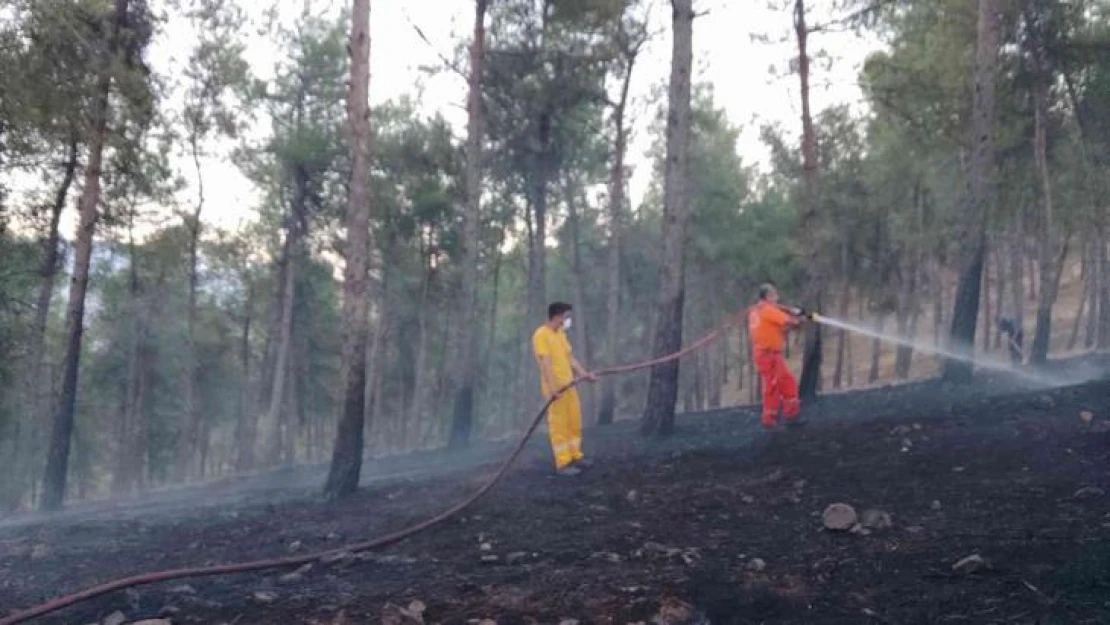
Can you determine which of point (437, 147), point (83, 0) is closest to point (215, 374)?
point (437, 147)

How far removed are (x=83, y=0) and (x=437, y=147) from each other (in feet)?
48.3

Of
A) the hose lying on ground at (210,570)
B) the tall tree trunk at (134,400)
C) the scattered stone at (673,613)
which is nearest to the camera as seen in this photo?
the scattered stone at (673,613)

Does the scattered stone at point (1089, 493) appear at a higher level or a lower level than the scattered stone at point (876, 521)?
higher

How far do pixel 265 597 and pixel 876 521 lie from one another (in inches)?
164

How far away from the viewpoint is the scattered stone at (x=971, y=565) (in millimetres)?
5672

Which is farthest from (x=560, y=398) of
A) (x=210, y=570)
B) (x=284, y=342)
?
(x=284, y=342)

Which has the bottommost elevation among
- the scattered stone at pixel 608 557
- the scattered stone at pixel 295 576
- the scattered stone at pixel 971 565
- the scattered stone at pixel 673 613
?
the scattered stone at pixel 295 576

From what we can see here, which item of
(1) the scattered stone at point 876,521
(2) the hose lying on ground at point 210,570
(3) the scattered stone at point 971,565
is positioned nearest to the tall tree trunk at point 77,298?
(2) the hose lying on ground at point 210,570

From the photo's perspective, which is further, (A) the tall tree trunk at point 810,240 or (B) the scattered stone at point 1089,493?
(A) the tall tree trunk at point 810,240

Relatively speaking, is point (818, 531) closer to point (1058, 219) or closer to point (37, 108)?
point (37, 108)

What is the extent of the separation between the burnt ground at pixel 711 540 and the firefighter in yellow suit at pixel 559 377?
1.60ft

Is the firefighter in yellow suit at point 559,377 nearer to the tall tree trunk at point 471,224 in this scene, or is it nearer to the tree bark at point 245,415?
the tall tree trunk at point 471,224

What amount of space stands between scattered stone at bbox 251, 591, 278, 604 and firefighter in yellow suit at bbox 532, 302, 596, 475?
14.8ft

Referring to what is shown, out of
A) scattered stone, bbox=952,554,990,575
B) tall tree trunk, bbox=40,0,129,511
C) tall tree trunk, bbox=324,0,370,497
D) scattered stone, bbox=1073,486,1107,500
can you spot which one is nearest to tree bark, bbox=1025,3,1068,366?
scattered stone, bbox=1073,486,1107,500
